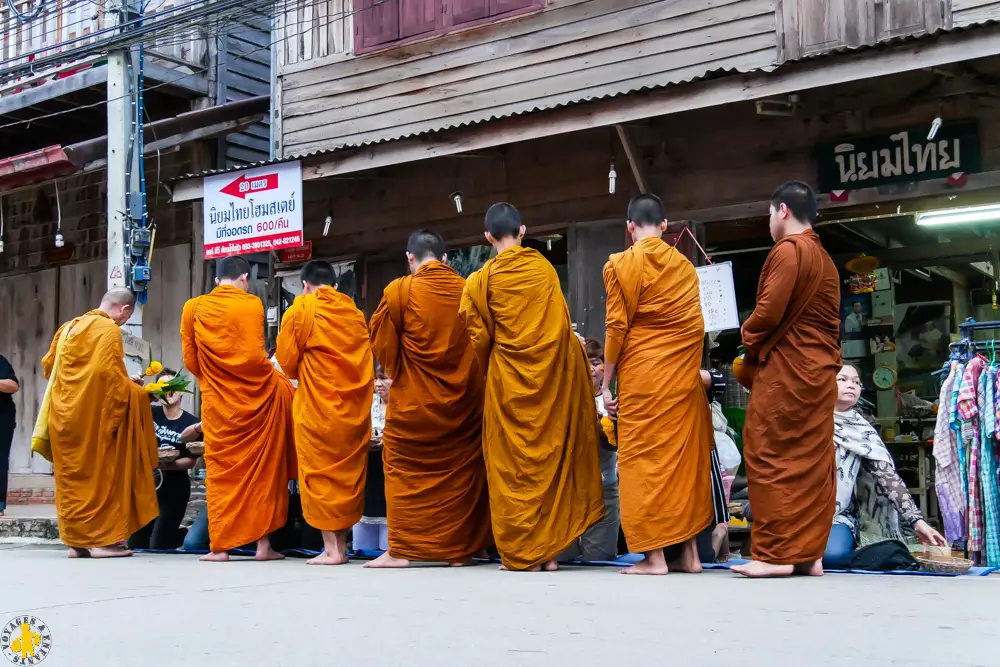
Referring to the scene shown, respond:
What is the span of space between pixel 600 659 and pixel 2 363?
719cm

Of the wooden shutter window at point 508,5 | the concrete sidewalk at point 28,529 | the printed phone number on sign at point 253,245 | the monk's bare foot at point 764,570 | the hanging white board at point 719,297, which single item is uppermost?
the wooden shutter window at point 508,5

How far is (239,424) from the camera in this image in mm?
6617

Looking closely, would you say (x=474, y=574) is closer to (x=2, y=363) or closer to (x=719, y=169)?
(x=719, y=169)

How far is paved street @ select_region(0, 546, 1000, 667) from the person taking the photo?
321 centimetres

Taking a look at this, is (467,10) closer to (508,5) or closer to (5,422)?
(508,5)

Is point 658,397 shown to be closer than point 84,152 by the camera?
Yes

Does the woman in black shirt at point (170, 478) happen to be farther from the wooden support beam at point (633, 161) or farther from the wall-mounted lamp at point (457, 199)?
the wooden support beam at point (633, 161)

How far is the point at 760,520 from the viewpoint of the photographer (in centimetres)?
487

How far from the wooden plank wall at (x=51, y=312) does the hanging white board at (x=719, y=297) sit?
21.6 feet

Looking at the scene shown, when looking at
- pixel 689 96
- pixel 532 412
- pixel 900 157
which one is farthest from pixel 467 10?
pixel 532 412

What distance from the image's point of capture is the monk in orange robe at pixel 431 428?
5922 mm

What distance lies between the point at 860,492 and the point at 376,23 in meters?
6.51

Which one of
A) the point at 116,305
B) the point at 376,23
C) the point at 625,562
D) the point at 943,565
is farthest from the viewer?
the point at 376,23

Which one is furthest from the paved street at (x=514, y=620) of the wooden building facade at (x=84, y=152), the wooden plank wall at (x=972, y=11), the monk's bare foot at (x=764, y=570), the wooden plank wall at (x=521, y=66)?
the wooden building facade at (x=84, y=152)
